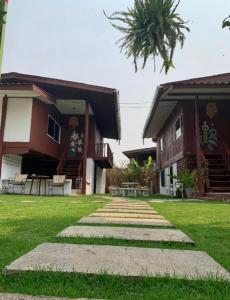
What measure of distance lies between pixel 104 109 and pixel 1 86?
5.95m

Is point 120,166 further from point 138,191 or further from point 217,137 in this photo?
point 217,137

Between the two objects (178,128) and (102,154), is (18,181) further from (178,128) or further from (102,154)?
(178,128)

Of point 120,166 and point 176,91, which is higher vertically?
point 176,91

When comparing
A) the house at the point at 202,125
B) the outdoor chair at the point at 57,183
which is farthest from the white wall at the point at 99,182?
the outdoor chair at the point at 57,183

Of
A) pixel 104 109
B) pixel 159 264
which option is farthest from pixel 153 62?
pixel 104 109

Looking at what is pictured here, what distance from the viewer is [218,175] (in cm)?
1286

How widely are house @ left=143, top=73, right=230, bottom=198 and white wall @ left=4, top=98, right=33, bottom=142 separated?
550 centimetres

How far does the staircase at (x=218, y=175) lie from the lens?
38.6 feet

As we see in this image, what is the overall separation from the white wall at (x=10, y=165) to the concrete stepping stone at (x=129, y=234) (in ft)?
37.4

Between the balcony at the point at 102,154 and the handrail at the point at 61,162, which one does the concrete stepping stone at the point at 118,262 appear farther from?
the balcony at the point at 102,154

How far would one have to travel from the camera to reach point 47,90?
15.2 meters

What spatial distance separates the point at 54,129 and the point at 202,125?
745 cm

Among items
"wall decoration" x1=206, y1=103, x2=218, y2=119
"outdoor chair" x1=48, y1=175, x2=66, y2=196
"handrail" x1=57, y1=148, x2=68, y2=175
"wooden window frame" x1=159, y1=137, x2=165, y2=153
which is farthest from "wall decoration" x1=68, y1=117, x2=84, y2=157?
"wall decoration" x1=206, y1=103, x2=218, y2=119

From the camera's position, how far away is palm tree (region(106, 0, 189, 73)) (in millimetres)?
6648
